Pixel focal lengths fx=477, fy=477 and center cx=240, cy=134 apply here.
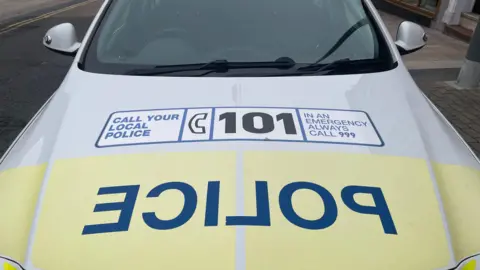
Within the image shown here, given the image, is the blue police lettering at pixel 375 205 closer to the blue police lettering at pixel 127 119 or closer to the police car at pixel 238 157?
the police car at pixel 238 157

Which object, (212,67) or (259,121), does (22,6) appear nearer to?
(212,67)

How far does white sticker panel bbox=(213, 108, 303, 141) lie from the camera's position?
6.20ft

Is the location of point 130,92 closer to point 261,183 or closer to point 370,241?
point 261,183

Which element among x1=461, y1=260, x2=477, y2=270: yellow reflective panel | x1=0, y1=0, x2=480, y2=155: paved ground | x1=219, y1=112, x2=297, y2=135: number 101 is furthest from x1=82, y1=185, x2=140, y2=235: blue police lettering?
x1=0, y1=0, x2=480, y2=155: paved ground

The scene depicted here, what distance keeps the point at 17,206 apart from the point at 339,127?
1264mm

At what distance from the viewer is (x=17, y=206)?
1705mm

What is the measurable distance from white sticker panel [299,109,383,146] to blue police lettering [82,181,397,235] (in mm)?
286

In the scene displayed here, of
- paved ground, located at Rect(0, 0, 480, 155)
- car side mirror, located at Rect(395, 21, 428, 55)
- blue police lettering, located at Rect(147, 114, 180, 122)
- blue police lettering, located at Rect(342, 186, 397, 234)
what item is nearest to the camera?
blue police lettering, located at Rect(342, 186, 397, 234)

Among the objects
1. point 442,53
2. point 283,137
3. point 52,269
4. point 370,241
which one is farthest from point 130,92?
point 442,53

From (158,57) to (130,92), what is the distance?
35 cm

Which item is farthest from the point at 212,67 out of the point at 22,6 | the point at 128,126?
the point at 22,6

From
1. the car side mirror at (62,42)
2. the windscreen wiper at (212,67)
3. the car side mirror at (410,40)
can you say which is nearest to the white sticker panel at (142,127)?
the windscreen wiper at (212,67)

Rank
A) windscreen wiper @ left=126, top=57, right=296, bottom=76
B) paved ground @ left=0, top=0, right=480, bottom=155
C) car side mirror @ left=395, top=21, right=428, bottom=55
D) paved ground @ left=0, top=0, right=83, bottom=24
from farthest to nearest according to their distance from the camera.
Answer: paved ground @ left=0, top=0, right=83, bottom=24, paved ground @ left=0, top=0, right=480, bottom=155, car side mirror @ left=395, top=21, right=428, bottom=55, windscreen wiper @ left=126, top=57, right=296, bottom=76

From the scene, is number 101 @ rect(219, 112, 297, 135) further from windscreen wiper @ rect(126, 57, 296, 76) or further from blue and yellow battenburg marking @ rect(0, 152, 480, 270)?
windscreen wiper @ rect(126, 57, 296, 76)
